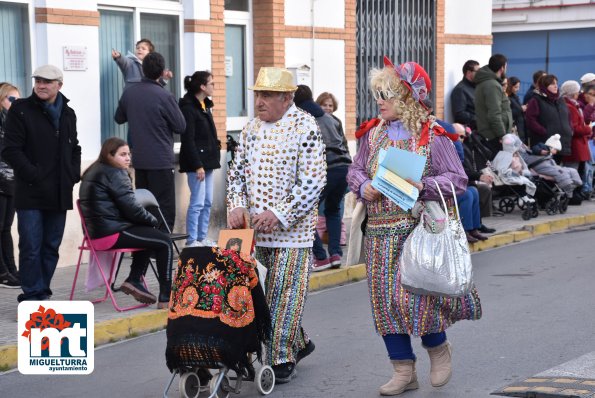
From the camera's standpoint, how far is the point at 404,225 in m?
7.09

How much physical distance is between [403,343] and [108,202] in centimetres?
349

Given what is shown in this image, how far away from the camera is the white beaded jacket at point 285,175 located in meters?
7.34

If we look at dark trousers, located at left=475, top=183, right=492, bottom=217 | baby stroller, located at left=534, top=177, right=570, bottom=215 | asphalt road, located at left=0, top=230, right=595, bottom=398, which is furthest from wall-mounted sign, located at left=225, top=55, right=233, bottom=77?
baby stroller, located at left=534, top=177, right=570, bottom=215

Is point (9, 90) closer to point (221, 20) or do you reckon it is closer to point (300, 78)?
point (221, 20)

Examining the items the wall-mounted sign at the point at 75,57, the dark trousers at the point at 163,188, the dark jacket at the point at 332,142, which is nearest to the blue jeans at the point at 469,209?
the dark jacket at the point at 332,142

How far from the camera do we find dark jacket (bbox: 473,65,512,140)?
55.0 ft

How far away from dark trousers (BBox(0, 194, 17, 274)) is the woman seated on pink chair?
5.23ft

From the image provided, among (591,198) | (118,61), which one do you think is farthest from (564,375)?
(591,198)

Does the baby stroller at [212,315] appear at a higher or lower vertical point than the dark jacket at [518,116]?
lower

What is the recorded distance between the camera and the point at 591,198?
770 inches

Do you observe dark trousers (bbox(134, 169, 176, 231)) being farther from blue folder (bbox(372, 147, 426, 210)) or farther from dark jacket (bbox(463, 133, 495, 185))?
dark jacket (bbox(463, 133, 495, 185))

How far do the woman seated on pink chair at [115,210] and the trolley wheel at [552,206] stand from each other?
28.4ft

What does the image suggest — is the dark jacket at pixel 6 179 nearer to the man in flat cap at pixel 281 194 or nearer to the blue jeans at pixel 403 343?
the man in flat cap at pixel 281 194

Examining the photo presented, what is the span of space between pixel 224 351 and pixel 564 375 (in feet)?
7.28
